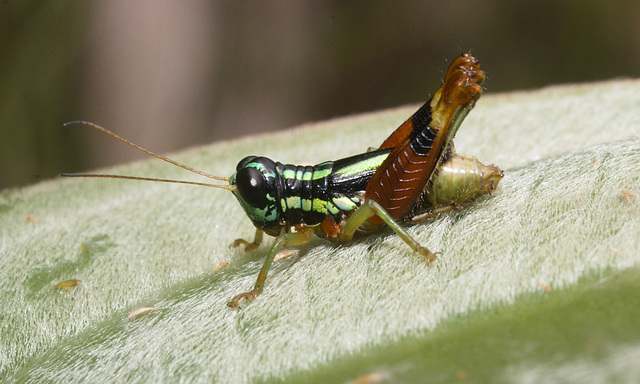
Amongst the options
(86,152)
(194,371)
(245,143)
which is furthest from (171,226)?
(86,152)

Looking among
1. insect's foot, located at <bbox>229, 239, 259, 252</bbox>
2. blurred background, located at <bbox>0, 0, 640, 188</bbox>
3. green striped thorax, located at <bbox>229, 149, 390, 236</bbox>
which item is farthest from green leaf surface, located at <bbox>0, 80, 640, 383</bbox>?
blurred background, located at <bbox>0, 0, 640, 188</bbox>

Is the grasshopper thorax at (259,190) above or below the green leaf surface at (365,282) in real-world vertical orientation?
above

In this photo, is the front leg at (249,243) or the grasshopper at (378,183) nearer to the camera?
the grasshopper at (378,183)

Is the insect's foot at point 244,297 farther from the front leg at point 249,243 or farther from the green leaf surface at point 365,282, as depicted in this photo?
the front leg at point 249,243

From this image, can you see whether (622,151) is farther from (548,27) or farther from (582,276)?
(548,27)

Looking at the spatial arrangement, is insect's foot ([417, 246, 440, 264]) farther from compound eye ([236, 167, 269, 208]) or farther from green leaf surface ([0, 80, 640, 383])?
compound eye ([236, 167, 269, 208])

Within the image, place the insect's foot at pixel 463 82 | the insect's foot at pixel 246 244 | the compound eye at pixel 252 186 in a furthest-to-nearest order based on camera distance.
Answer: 1. the insect's foot at pixel 246 244
2. the compound eye at pixel 252 186
3. the insect's foot at pixel 463 82

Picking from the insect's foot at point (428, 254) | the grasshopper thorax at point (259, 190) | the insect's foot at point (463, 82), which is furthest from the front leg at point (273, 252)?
the insect's foot at point (463, 82)

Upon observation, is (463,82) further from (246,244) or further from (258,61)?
(258,61)
